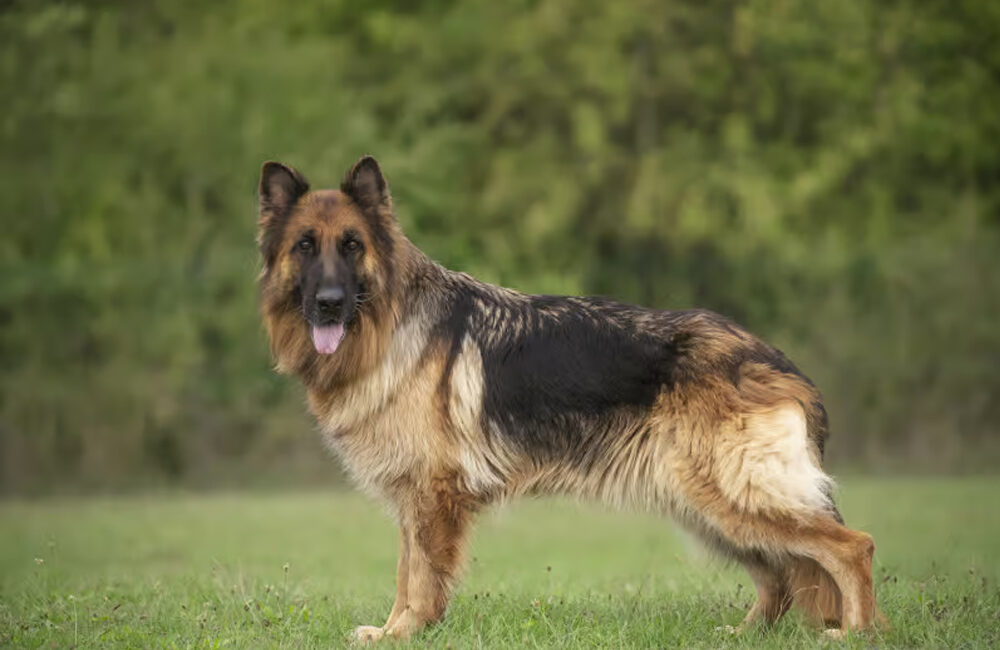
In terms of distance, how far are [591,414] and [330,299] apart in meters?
1.49

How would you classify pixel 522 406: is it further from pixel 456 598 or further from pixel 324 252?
pixel 456 598

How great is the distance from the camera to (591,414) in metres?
6.28

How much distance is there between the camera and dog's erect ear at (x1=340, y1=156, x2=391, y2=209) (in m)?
6.45

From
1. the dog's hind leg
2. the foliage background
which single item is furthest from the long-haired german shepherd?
the foliage background

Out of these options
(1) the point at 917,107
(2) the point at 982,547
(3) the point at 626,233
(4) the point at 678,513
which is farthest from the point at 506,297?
(1) the point at 917,107

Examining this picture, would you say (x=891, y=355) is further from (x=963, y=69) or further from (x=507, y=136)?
(x=507, y=136)

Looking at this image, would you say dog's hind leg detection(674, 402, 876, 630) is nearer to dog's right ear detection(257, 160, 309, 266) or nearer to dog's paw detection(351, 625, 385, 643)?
dog's paw detection(351, 625, 385, 643)

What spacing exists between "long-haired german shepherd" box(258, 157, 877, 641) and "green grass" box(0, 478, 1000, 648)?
0.94 feet

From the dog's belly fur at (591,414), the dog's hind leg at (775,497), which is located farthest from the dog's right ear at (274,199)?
the dog's hind leg at (775,497)

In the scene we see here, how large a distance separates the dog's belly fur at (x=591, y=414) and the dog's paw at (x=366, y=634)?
713 millimetres

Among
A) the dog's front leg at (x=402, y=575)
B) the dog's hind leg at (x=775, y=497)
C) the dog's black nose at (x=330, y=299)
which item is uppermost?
the dog's black nose at (x=330, y=299)

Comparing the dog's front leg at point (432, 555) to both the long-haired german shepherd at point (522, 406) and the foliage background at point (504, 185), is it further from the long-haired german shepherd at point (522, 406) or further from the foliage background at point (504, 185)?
the foliage background at point (504, 185)

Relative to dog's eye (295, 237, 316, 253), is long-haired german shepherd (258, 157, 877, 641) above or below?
below

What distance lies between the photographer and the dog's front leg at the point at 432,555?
6238mm
